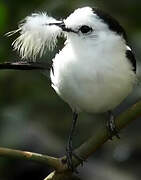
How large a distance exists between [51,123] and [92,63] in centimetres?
110

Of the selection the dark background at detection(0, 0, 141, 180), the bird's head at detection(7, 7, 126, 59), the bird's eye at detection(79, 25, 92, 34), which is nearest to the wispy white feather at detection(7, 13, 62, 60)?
the bird's head at detection(7, 7, 126, 59)

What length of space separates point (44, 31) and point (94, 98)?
0.24 metres

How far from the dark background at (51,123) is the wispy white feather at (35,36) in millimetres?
859

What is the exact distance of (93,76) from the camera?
1624mm

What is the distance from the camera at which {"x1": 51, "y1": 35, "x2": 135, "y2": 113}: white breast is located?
1.64m

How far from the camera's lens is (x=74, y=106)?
70.2 inches

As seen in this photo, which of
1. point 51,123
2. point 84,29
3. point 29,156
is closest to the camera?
point 29,156

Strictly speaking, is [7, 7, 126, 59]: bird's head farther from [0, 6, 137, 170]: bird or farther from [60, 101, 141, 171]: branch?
[60, 101, 141, 171]: branch

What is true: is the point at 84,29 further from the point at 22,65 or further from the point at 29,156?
the point at 29,156

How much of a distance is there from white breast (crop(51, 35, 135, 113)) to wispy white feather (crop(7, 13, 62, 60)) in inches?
4.2

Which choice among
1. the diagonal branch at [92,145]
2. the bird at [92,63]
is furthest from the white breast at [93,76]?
the diagonal branch at [92,145]

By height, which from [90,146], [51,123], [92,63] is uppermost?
[92,63]

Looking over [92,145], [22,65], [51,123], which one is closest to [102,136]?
[92,145]

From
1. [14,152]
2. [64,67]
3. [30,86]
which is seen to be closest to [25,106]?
[30,86]
